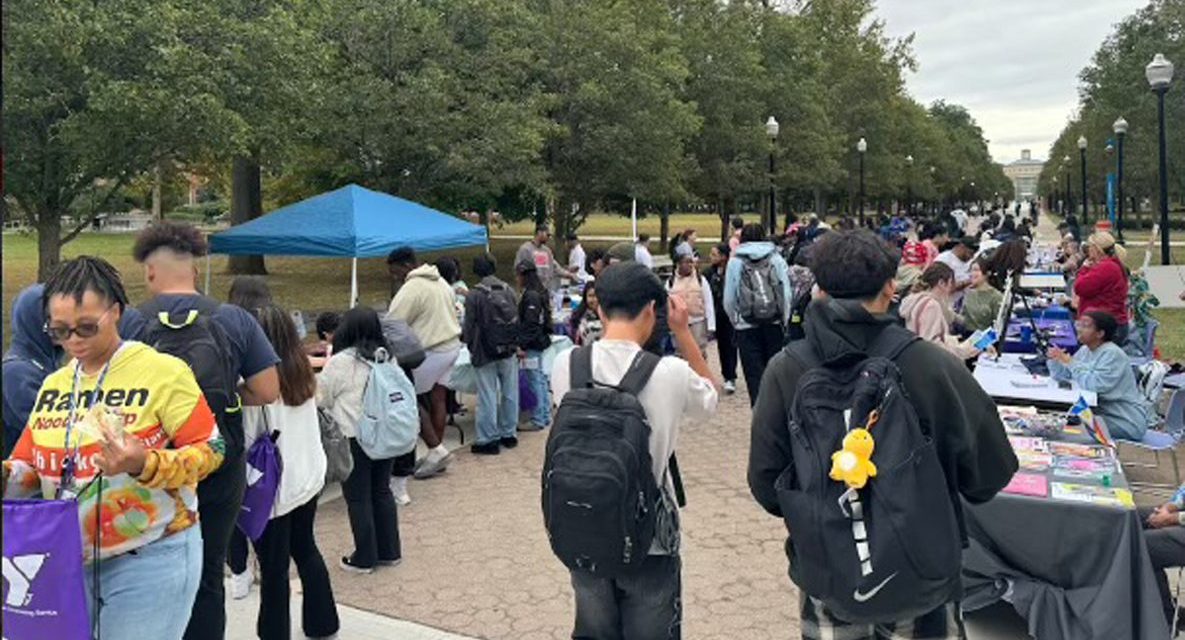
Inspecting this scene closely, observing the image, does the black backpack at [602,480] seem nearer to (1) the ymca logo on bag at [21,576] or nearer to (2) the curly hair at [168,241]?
(1) the ymca logo on bag at [21,576]

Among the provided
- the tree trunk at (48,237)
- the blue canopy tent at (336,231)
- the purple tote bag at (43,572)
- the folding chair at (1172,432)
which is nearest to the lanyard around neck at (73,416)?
the purple tote bag at (43,572)

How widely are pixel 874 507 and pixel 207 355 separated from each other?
211 centimetres

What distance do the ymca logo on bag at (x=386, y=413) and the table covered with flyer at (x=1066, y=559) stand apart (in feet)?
→ 9.49

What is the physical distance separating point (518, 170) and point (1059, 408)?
15.2 metres

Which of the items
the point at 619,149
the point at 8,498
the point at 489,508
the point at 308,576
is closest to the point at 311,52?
the point at 619,149

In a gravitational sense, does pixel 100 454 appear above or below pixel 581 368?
below

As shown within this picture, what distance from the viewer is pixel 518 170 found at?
20.0 metres

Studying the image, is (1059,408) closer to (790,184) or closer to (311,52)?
(311,52)

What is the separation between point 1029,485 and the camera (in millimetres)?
4305

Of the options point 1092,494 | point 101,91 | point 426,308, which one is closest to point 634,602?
point 1092,494

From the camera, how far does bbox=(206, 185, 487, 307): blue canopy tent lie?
9.49 m

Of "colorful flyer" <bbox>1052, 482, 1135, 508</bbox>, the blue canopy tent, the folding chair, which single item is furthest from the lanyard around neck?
the blue canopy tent

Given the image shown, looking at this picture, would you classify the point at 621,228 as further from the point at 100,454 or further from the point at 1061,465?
the point at 100,454

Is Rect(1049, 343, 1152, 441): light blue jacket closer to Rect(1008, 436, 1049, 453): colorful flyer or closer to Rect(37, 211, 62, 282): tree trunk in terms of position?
Rect(1008, 436, 1049, 453): colorful flyer
